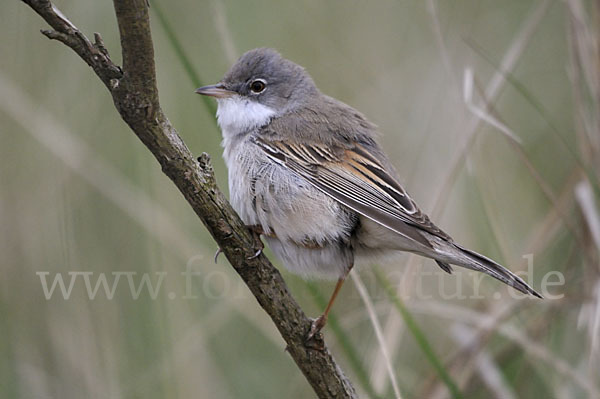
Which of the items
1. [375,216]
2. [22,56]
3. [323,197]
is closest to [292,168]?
[323,197]

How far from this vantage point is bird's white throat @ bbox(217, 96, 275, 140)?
13.1 feet

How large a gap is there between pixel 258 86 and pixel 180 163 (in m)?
1.83

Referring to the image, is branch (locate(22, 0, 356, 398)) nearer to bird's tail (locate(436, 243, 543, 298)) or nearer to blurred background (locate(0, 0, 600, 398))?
blurred background (locate(0, 0, 600, 398))

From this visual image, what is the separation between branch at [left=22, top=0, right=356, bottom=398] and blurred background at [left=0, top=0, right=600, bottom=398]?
1.28ft

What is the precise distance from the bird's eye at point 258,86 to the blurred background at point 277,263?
46 centimetres

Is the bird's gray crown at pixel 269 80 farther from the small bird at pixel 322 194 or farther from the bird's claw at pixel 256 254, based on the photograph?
the bird's claw at pixel 256 254

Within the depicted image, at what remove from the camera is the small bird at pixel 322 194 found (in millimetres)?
3305

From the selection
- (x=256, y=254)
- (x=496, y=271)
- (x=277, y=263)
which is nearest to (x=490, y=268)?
(x=496, y=271)

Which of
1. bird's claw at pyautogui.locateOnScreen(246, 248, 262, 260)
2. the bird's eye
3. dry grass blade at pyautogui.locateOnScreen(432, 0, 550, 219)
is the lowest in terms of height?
bird's claw at pyautogui.locateOnScreen(246, 248, 262, 260)

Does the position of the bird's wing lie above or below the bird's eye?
below

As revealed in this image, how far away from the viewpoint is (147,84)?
242cm

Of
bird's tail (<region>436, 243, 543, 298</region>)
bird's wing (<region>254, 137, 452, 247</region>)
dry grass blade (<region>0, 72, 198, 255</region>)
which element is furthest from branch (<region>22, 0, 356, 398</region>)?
dry grass blade (<region>0, 72, 198, 255</region>)

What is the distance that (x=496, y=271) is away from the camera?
2990mm

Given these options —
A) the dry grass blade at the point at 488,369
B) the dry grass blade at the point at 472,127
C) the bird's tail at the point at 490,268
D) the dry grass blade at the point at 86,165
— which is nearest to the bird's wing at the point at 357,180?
the bird's tail at the point at 490,268
